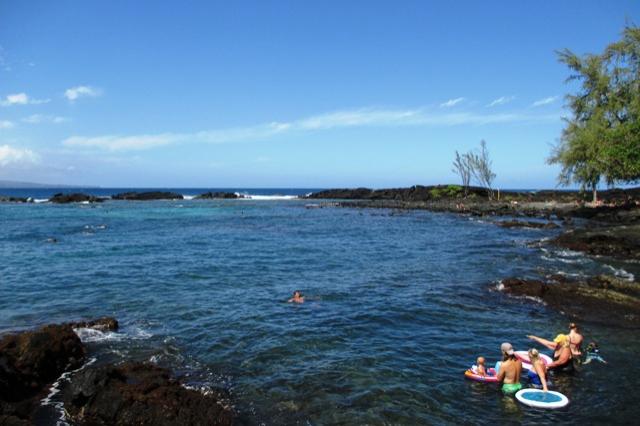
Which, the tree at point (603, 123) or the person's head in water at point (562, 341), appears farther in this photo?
the tree at point (603, 123)

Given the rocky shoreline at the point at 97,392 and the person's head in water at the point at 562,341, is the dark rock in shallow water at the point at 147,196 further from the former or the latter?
the person's head in water at the point at 562,341

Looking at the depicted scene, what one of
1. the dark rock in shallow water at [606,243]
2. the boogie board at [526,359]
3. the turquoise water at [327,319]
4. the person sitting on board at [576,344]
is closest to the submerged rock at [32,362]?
the turquoise water at [327,319]

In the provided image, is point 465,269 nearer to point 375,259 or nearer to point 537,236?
point 375,259

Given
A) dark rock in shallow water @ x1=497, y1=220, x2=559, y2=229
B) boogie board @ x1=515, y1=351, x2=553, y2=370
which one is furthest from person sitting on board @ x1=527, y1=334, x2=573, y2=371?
dark rock in shallow water @ x1=497, y1=220, x2=559, y2=229

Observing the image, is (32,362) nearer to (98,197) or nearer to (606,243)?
(606,243)

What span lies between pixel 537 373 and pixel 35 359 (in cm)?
1280

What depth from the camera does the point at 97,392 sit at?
956 cm

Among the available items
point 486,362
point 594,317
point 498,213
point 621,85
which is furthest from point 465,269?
point 498,213

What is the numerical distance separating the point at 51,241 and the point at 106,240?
13.4 ft

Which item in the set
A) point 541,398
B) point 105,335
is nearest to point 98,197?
point 105,335

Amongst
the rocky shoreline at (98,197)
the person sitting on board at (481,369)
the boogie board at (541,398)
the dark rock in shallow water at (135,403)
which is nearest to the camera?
the dark rock in shallow water at (135,403)

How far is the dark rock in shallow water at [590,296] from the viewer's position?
16.5 metres

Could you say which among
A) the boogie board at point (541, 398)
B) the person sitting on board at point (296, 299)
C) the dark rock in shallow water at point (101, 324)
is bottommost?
the boogie board at point (541, 398)

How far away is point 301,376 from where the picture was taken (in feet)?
38.6
